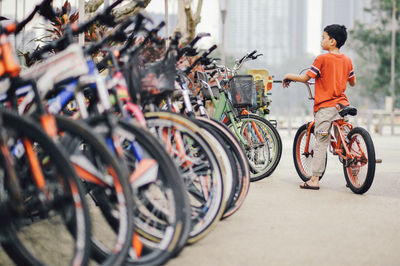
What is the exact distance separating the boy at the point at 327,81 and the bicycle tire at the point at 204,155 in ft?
9.12

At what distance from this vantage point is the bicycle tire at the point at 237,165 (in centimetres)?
414

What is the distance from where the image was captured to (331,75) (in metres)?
6.00

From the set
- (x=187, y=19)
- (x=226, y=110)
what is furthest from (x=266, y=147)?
(x=187, y=19)

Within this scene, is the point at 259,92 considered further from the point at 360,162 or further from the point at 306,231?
the point at 306,231

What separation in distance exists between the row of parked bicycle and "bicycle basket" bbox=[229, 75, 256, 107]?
243cm

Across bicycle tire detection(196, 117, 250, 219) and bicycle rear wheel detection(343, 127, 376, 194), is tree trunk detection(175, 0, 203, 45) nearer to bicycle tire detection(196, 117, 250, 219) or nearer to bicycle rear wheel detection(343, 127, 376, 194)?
bicycle rear wheel detection(343, 127, 376, 194)

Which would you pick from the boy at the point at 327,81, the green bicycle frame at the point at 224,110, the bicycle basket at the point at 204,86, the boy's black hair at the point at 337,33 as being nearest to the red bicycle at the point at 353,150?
the boy at the point at 327,81

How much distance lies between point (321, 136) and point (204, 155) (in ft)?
9.57

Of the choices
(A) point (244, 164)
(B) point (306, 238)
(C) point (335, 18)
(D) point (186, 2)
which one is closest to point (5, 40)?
(A) point (244, 164)

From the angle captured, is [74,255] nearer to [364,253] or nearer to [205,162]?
[205,162]

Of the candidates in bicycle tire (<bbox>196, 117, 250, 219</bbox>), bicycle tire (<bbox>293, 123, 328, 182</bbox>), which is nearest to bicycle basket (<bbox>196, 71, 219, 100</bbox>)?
bicycle tire (<bbox>293, 123, 328, 182</bbox>)

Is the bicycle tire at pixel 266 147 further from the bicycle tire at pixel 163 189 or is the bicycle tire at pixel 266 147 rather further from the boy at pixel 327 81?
the bicycle tire at pixel 163 189

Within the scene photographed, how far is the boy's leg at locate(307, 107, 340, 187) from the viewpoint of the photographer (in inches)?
238

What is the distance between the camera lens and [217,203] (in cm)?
351
